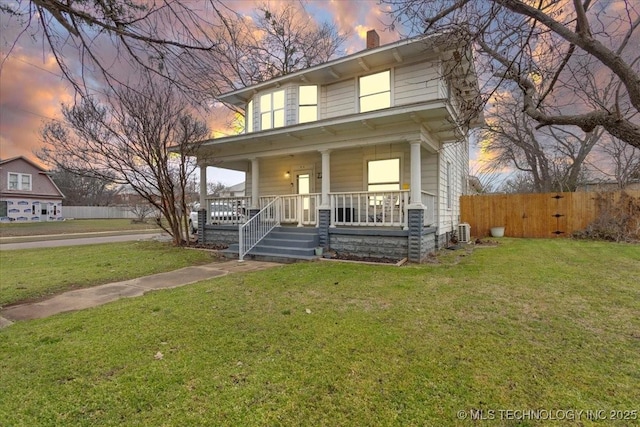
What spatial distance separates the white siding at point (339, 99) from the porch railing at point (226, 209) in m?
4.12

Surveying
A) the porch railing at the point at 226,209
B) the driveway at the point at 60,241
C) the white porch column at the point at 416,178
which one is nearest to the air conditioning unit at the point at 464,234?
the white porch column at the point at 416,178

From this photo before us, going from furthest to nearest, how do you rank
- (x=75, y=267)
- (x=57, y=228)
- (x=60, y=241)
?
(x=57, y=228) → (x=60, y=241) → (x=75, y=267)

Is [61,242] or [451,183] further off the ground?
[451,183]

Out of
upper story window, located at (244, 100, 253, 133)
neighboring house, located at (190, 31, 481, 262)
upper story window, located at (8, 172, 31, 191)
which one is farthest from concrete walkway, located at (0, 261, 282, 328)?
upper story window, located at (8, 172, 31, 191)

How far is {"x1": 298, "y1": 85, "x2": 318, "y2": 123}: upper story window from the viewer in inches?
419

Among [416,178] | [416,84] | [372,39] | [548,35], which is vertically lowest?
[416,178]

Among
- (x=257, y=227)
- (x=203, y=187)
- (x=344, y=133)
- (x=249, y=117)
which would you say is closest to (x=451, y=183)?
(x=344, y=133)

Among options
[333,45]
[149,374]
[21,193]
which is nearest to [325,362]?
[149,374]

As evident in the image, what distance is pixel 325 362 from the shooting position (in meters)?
2.74

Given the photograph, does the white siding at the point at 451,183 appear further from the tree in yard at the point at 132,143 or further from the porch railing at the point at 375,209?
the tree in yard at the point at 132,143

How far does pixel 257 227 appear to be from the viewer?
30.9ft

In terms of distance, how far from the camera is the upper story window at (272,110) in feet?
36.2

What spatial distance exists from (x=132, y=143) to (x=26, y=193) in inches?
→ 1141

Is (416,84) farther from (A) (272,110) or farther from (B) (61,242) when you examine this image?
(B) (61,242)
